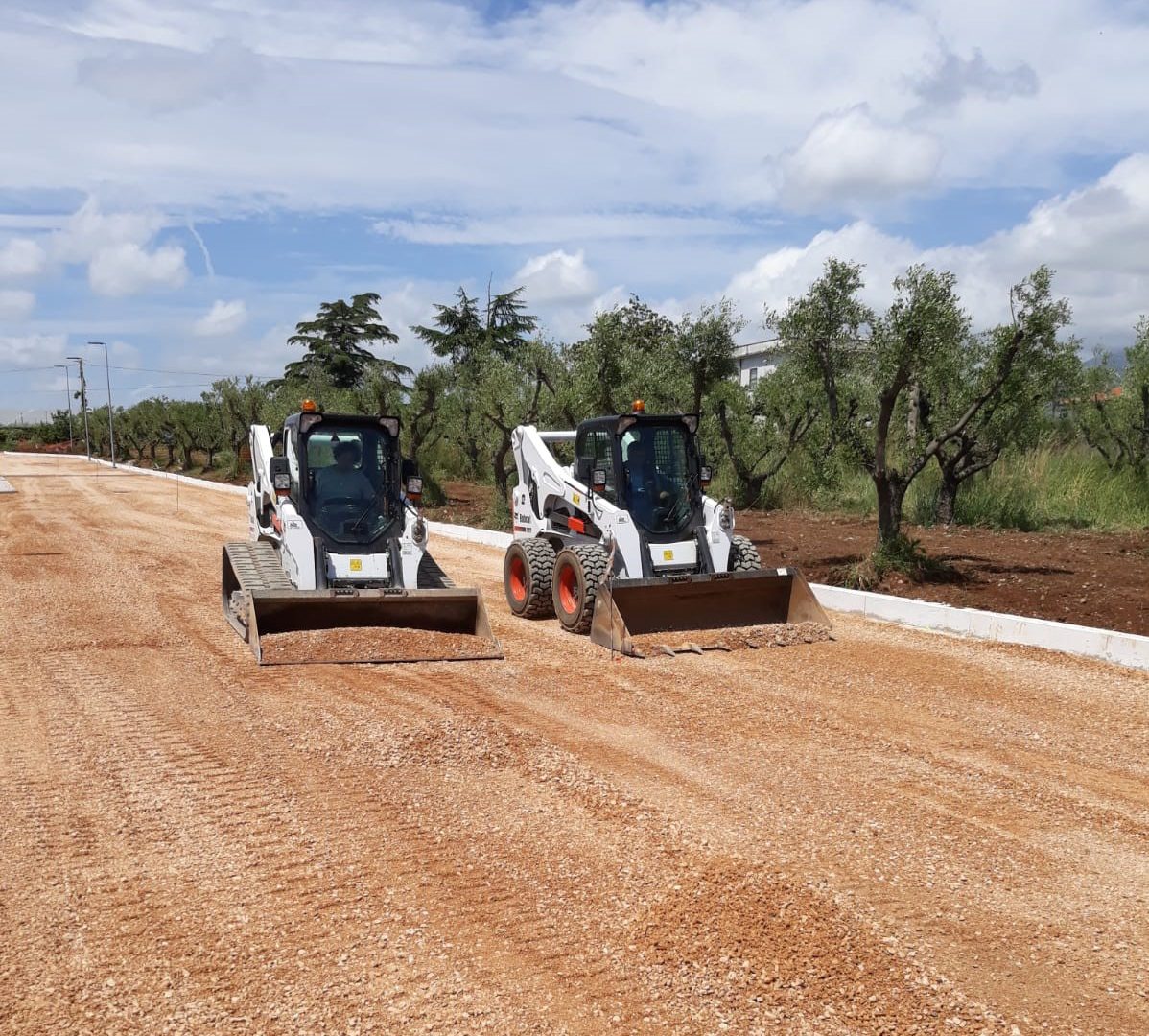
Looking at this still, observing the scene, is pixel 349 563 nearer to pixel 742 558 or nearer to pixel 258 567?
pixel 258 567

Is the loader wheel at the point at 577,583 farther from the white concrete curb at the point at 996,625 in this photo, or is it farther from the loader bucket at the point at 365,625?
the white concrete curb at the point at 996,625

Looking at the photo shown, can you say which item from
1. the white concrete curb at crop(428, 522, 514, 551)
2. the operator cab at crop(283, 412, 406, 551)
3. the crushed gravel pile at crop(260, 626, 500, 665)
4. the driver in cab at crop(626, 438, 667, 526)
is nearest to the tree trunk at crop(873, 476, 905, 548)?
the driver in cab at crop(626, 438, 667, 526)

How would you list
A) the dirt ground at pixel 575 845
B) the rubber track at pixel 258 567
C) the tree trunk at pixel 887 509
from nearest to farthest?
the dirt ground at pixel 575 845 < the rubber track at pixel 258 567 < the tree trunk at pixel 887 509

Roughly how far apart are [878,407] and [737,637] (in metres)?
10.5

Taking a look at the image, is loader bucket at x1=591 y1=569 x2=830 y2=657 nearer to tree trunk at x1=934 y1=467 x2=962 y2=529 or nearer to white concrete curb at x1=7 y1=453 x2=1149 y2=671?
white concrete curb at x1=7 y1=453 x2=1149 y2=671

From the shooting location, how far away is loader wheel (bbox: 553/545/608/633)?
9.98 m

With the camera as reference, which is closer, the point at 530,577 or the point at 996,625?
the point at 996,625

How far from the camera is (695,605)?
9.88 m

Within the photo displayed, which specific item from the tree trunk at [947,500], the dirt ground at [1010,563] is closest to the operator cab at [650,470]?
the dirt ground at [1010,563]

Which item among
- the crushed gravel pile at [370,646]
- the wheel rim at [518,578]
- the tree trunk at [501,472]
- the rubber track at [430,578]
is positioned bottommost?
the crushed gravel pile at [370,646]

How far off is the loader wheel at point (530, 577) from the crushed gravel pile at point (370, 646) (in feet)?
5.48

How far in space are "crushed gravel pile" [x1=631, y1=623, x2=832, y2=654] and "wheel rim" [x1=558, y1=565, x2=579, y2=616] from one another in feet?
3.40

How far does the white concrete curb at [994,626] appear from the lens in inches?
351

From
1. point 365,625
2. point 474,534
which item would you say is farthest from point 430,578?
point 474,534
